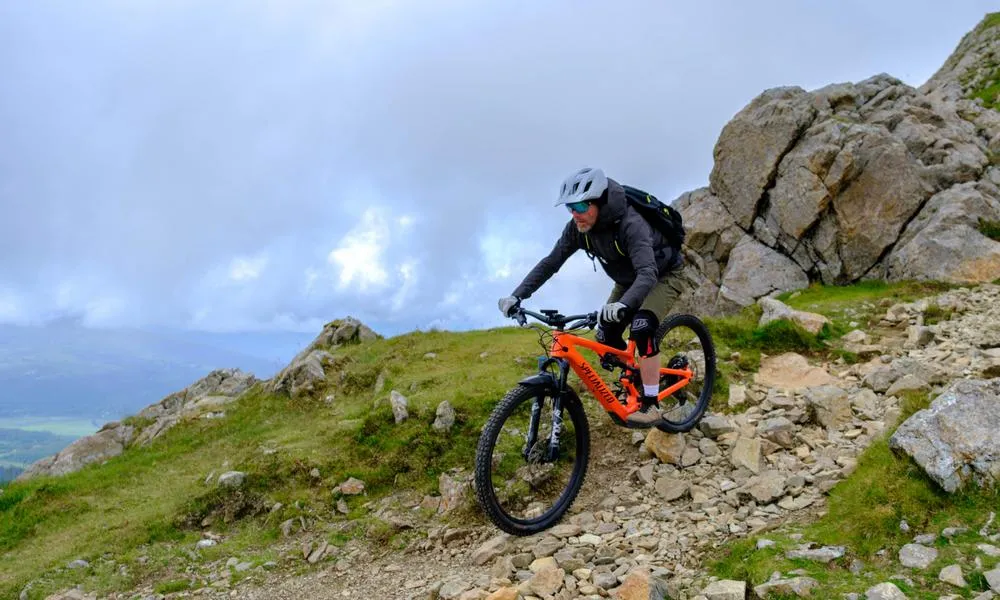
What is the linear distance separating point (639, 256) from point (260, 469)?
25.9ft

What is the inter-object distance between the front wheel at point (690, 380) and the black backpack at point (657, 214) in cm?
154

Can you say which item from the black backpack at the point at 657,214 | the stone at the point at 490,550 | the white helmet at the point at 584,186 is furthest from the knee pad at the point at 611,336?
the stone at the point at 490,550

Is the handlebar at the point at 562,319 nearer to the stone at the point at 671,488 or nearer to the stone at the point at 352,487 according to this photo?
the stone at the point at 671,488

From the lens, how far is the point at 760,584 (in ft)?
17.2

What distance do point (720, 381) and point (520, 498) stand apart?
480 cm

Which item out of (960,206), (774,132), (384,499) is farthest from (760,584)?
(774,132)

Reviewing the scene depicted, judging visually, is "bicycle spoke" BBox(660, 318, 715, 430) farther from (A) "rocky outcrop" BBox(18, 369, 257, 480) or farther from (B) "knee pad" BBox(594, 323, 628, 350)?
(A) "rocky outcrop" BBox(18, 369, 257, 480)

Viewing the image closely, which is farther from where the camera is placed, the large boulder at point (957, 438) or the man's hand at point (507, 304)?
the man's hand at point (507, 304)

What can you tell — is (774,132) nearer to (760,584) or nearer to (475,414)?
(475,414)

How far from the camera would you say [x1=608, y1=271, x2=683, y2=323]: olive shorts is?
29.4 ft

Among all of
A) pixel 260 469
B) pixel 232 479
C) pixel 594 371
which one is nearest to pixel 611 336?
pixel 594 371

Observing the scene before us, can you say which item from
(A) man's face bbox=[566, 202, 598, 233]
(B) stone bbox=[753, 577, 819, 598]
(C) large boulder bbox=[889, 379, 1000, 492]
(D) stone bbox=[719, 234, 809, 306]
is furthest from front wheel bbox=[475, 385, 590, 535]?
(D) stone bbox=[719, 234, 809, 306]

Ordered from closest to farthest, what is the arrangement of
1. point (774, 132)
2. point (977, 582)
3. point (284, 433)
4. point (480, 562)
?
point (977, 582), point (480, 562), point (284, 433), point (774, 132)

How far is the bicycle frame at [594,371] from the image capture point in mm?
7918
